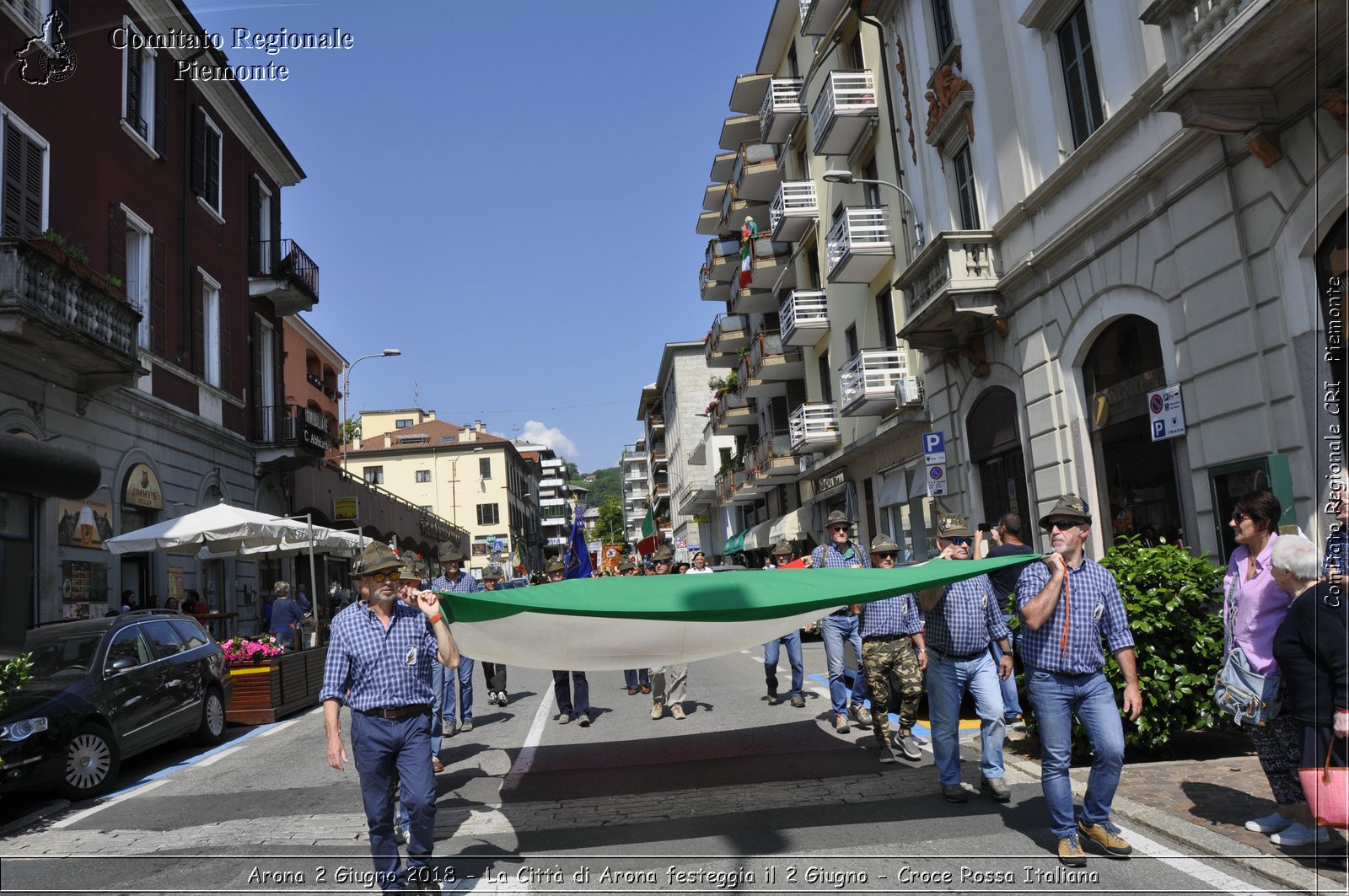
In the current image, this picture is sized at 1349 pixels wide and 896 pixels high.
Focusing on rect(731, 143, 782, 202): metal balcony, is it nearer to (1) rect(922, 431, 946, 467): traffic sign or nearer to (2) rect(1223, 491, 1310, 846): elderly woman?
(1) rect(922, 431, 946, 467): traffic sign

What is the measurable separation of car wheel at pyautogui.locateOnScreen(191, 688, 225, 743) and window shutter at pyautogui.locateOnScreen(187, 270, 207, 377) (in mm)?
12117

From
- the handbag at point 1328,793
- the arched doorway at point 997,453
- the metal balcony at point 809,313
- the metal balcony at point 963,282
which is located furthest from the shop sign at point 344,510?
the handbag at point 1328,793

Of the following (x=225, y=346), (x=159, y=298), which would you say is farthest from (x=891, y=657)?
(x=225, y=346)

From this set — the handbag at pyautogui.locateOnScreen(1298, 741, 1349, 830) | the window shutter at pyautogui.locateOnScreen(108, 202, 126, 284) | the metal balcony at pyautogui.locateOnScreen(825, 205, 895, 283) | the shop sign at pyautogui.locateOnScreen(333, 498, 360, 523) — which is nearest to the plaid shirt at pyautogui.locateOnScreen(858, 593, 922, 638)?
the handbag at pyautogui.locateOnScreen(1298, 741, 1349, 830)

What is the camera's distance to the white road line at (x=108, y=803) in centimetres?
805

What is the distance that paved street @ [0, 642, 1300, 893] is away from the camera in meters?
5.54

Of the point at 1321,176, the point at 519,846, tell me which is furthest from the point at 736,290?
the point at 519,846

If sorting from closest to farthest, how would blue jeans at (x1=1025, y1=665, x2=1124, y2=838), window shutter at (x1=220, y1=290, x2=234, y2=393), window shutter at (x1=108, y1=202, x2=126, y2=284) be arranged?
blue jeans at (x1=1025, y1=665, x2=1124, y2=838) < window shutter at (x1=108, y1=202, x2=126, y2=284) < window shutter at (x1=220, y1=290, x2=234, y2=393)

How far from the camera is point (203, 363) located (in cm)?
2317

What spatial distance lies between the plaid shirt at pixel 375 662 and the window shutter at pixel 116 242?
51.6ft

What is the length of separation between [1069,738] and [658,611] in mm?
2704

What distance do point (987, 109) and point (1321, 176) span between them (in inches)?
325

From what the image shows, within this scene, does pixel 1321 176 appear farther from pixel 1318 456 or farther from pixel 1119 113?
pixel 1119 113

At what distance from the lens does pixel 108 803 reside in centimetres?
871
